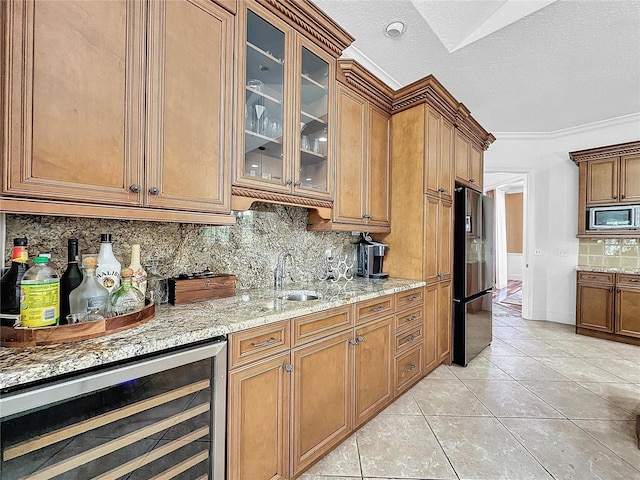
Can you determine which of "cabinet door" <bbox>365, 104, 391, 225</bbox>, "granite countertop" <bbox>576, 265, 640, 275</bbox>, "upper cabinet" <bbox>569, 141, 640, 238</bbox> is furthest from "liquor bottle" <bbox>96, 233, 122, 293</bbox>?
"upper cabinet" <bbox>569, 141, 640, 238</bbox>

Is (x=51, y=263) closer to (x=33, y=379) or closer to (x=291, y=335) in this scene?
(x=33, y=379)

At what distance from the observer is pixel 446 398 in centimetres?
240

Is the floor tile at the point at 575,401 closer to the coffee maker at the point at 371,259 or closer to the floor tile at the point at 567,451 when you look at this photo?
the floor tile at the point at 567,451

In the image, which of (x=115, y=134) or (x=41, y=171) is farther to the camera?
(x=115, y=134)

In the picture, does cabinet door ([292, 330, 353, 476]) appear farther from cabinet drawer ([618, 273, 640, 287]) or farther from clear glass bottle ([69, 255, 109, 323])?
cabinet drawer ([618, 273, 640, 287])

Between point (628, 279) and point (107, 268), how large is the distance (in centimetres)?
534

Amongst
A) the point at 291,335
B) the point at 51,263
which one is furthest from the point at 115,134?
the point at 291,335

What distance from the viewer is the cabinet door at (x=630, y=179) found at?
3.80 meters

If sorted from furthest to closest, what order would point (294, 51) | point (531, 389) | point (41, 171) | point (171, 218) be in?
point (531, 389), point (294, 51), point (171, 218), point (41, 171)

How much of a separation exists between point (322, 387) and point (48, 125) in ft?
5.59

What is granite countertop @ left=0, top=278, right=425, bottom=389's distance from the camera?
821mm

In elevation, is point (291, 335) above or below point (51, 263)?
below

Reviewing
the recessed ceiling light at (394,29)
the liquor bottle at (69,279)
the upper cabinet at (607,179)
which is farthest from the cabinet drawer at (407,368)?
the upper cabinet at (607,179)

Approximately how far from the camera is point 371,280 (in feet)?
8.57
